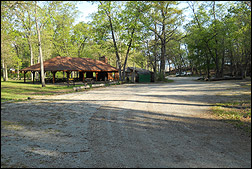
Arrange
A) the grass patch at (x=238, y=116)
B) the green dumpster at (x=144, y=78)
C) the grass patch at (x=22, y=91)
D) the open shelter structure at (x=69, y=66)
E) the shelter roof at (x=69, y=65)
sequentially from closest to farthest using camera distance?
the grass patch at (x=238, y=116)
the grass patch at (x=22, y=91)
the open shelter structure at (x=69, y=66)
the shelter roof at (x=69, y=65)
the green dumpster at (x=144, y=78)

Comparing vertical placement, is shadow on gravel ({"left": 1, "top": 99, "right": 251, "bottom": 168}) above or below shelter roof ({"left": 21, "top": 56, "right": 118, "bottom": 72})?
below

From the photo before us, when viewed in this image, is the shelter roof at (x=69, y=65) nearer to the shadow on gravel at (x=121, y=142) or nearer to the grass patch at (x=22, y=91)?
the grass patch at (x=22, y=91)

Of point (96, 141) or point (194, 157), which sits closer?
point (194, 157)

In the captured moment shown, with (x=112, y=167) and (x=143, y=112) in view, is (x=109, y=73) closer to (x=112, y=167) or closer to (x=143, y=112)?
(x=143, y=112)

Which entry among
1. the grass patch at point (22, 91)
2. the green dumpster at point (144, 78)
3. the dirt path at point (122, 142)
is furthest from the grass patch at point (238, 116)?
the green dumpster at point (144, 78)

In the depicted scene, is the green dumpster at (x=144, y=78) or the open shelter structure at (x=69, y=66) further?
the green dumpster at (x=144, y=78)

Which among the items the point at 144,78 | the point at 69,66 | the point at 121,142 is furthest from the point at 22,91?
the point at 144,78

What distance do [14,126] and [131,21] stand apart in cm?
2665

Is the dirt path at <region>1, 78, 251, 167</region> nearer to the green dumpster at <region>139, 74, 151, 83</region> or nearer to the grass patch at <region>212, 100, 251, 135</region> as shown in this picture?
the grass patch at <region>212, 100, 251, 135</region>

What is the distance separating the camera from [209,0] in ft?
103

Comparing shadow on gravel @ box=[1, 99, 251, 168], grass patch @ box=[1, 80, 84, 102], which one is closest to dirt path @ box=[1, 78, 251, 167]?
shadow on gravel @ box=[1, 99, 251, 168]

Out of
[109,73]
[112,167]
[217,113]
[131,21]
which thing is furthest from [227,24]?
[112,167]


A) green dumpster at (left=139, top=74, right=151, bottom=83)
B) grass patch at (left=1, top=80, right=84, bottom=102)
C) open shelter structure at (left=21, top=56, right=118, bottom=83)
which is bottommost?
grass patch at (left=1, top=80, right=84, bottom=102)

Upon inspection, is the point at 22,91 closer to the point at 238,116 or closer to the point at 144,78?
the point at 238,116
